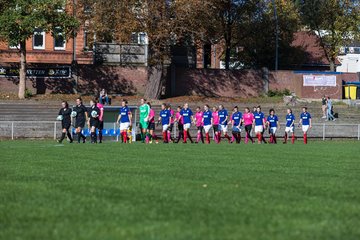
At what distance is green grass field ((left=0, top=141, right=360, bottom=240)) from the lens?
7246mm

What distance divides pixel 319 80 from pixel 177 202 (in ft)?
172

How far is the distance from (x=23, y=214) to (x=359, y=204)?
415 centimetres

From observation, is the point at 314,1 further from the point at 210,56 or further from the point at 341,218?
the point at 341,218

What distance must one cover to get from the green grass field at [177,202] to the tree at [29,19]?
3464cm

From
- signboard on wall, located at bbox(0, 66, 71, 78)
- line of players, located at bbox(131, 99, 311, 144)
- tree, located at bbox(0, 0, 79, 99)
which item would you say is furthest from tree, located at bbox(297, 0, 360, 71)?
line of players, located at bbox(131, 99, 311, 144)

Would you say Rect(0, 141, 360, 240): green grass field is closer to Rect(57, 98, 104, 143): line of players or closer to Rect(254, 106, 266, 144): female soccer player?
Rect(57, 98, 104, 143): line of players

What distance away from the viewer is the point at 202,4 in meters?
50.4

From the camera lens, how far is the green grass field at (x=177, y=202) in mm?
7246

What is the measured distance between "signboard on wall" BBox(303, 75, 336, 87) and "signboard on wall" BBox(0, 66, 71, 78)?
1930 cm

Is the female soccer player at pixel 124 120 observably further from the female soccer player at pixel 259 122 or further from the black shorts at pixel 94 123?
Answer: the female soccer player at pixel 259 122

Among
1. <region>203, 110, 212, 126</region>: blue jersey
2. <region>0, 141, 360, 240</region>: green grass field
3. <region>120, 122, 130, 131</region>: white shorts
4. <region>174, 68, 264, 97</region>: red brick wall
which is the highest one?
<region>174, 68, 264, 97</region>: red brick wall

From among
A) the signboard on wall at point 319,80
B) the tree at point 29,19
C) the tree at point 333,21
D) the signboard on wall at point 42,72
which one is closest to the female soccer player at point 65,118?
the tree at point 29,19

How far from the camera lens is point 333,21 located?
7044 cm

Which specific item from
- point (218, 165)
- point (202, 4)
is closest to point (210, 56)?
point (202, 4)
